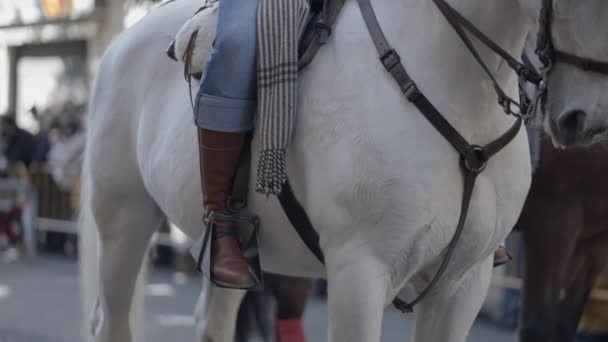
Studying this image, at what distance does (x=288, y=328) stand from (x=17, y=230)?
8755 mm

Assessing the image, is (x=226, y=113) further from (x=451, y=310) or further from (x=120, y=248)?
(x=120, y=248)

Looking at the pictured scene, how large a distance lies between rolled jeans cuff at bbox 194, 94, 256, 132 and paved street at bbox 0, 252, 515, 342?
4.47m

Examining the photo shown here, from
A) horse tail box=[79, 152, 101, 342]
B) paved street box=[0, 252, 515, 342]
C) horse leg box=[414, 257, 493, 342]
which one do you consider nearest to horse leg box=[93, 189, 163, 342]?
horse tail box=[79, 152, 101, 342]

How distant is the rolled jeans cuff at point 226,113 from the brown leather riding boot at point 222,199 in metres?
0.03

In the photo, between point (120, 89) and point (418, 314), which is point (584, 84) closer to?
point (418, 314)

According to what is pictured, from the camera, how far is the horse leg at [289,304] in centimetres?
551

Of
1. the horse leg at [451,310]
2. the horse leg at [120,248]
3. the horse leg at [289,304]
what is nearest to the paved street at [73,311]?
the horse leg at [289,304]

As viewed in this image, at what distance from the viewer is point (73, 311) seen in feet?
30.0

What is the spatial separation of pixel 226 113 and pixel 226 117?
0.04ft

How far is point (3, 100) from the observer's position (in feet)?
76.2

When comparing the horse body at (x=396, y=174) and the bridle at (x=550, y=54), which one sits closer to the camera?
the bridle at (x=550, y=54)

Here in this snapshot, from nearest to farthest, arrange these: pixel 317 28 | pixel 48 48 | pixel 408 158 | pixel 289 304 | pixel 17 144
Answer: pixel 408 158
pixel 317 28
pixel 289 304
pixel 17 144
pixel 48 48

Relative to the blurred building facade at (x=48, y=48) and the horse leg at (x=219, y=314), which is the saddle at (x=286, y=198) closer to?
the horse leg at (x=219, y=314)

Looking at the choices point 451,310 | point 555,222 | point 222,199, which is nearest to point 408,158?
point 451,310
